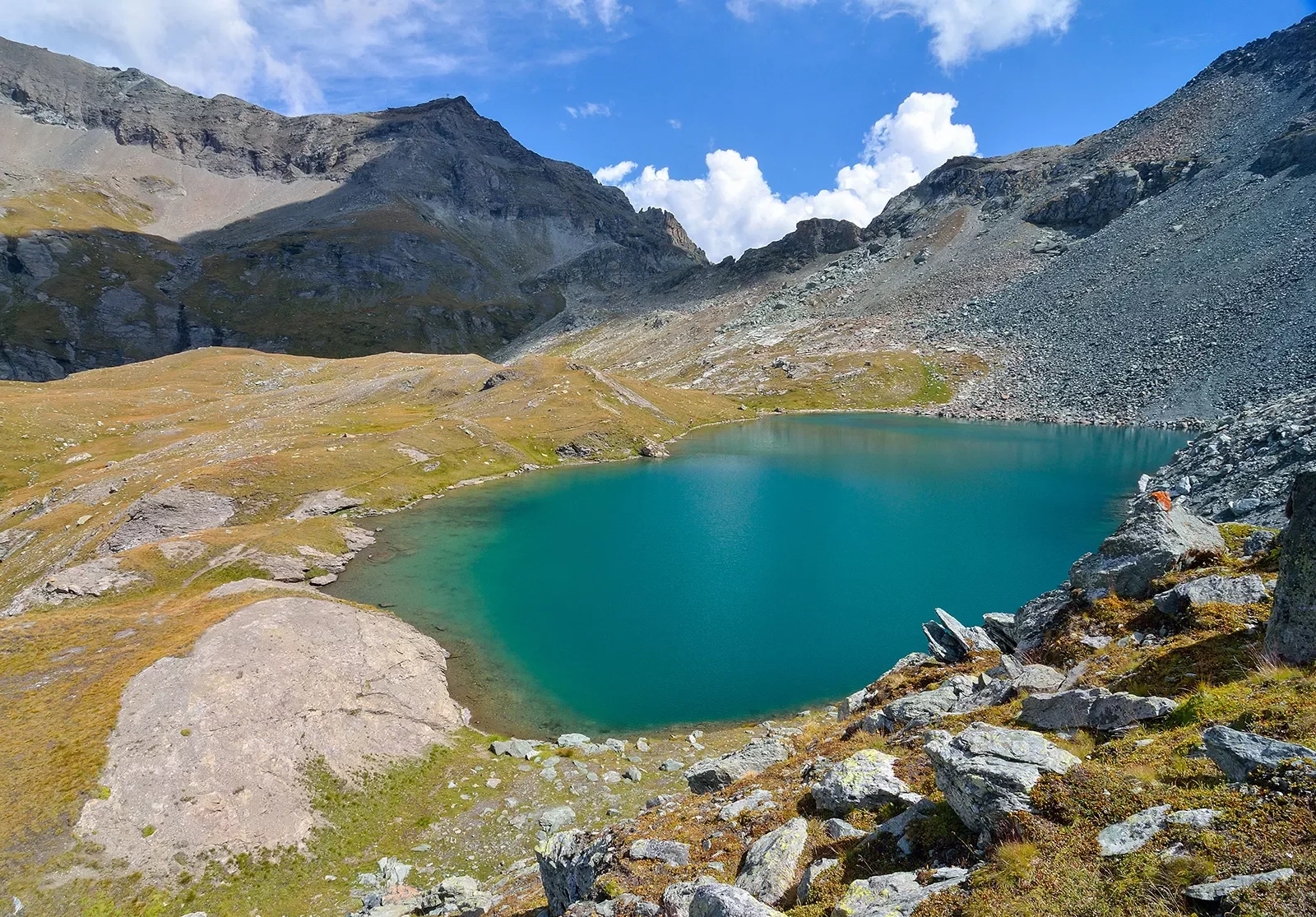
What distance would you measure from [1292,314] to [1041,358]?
149 ft

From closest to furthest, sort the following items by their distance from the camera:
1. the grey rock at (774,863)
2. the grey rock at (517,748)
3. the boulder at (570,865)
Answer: the grey rock at (774,863) < the boulder at (570,865) < the grey rock at (517,748)

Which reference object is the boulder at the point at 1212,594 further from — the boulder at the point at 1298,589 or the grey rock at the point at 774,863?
the grey rock at the point at 774,863

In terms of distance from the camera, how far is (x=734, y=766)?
1855 centimetres

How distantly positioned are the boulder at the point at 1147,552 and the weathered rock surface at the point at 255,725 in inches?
1121

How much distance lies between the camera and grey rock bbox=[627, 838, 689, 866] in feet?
40.4

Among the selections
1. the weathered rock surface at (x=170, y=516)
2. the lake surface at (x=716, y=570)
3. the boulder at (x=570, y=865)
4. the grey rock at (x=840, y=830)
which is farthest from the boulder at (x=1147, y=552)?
the weathered rock surface at (x=170, y=516)

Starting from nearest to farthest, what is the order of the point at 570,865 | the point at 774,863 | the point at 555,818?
the point at 774,863 → the point at 570,865 → the point at 555,818

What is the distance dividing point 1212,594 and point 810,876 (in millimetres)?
13725

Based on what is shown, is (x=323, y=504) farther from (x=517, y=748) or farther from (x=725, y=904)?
(x=725, y=904)

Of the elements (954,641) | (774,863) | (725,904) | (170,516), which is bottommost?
(954,641)

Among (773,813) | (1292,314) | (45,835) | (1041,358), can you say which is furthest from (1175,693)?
(1041,358)

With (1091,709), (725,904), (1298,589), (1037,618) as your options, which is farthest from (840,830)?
(1037,618)

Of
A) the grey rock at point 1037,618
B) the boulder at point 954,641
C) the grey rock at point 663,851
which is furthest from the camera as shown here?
the boulder at point 954,641

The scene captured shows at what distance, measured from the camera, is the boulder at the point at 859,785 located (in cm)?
1165
